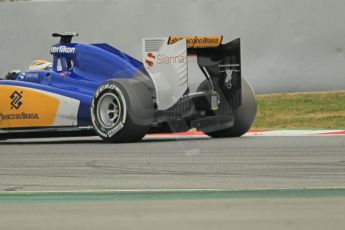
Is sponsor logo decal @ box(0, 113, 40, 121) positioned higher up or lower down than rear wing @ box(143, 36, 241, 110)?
lower down

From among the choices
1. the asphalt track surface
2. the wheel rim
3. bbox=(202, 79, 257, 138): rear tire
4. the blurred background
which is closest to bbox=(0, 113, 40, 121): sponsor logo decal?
the asphalt track surface

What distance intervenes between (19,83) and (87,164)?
3.74 metres

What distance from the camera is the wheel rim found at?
12.0 metres

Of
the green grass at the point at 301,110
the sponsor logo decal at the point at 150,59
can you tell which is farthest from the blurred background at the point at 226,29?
the sponsor logo decal at the point at 150,59

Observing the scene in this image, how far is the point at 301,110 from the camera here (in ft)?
63.0

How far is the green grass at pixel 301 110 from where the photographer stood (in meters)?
17.8

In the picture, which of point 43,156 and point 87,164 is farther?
point 43,156

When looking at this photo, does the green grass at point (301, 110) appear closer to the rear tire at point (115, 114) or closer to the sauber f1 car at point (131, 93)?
the sauber f1 car at point (131, 93)

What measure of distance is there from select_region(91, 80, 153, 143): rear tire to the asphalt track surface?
0.70 ft

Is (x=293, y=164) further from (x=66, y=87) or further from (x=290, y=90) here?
(x=290, y=90)

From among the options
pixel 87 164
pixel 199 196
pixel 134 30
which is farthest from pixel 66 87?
pixel 134 30

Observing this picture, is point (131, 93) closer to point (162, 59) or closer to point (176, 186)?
point (162, 59)

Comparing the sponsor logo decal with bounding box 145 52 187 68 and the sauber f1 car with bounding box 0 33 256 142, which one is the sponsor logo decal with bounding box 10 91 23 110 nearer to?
the sauber f1 car with bounding box 0 33 256 142

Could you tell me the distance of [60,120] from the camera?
41.3 ft
